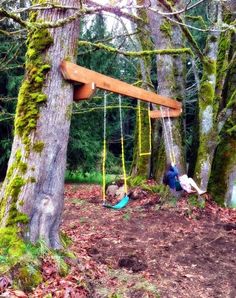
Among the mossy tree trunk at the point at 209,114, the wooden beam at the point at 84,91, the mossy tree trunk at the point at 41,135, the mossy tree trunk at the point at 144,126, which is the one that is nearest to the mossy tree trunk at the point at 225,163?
the mossy tree trunk at the point at 209,114

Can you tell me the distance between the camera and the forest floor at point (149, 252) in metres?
3.33

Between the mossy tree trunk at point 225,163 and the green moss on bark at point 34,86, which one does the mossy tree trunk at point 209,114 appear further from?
the green moss on bark at point 34,86

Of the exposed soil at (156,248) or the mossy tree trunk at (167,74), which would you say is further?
the mossy tree trunk at (167,74)

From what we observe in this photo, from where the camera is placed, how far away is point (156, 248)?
470 cm

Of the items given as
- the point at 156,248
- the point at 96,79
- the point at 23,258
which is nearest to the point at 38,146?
the point at 96,79

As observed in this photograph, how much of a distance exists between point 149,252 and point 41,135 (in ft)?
7.19

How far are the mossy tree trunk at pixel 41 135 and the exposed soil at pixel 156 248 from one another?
2.45 feet

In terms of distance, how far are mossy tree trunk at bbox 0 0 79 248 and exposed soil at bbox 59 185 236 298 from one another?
0.75 m

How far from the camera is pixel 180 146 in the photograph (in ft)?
22.4

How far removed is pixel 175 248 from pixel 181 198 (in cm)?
205

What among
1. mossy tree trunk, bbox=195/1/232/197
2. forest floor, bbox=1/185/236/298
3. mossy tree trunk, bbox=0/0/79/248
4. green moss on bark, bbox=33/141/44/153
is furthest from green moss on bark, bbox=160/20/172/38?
green moss on bark, bbox=33/141/44/153

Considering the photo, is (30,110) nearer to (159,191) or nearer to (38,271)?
(38,271)

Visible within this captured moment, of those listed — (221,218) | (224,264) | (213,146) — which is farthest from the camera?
(213,146)

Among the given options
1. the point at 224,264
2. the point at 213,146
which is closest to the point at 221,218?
the point at 213,146
